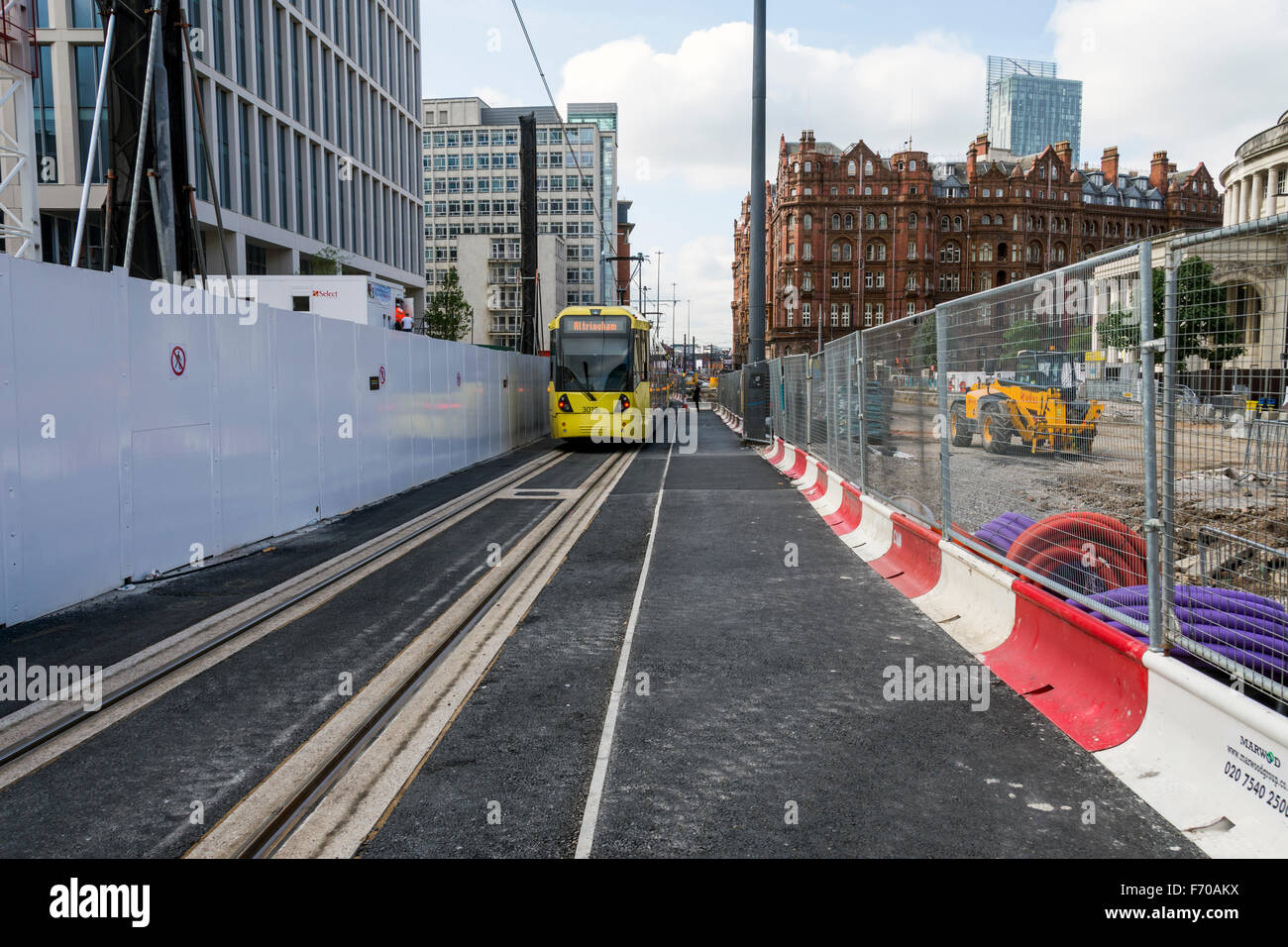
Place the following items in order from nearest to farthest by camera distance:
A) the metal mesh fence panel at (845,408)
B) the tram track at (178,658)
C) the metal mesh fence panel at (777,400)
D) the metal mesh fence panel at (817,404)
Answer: the tram track at (178,658)
the metal mesh fence panel at (845,408)
the metal mesh fence panel at (817,404)
the metal mesh fence panel at (777,400)

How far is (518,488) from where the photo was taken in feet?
55.3

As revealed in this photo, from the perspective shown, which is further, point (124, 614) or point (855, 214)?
point (855, 214)

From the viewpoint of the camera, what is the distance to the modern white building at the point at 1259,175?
52250 millimetres

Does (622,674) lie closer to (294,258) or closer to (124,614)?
(124,614)

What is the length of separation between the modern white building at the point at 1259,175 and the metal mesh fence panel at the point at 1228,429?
55.2 meters

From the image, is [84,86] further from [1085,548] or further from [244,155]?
[1085,548]

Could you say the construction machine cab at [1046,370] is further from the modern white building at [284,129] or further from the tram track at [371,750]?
the modern white building at [284,129]

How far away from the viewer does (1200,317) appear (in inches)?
159

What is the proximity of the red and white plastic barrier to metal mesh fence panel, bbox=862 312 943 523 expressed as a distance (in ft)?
3.57

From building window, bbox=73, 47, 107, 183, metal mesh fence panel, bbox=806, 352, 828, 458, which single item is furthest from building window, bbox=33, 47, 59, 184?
metal mesh fence panel, bbox=806, 352, 828, 458

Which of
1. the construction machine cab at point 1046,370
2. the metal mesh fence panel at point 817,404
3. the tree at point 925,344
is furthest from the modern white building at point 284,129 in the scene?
the construction machine cab at point 1046,370

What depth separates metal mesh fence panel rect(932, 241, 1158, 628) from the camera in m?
4.70
